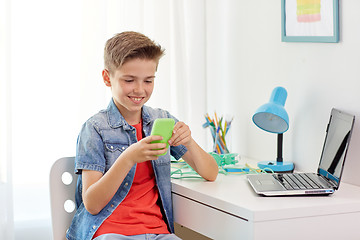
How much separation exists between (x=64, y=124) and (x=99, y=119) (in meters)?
0.71

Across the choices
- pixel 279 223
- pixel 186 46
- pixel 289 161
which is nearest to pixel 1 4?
pixel 186 46

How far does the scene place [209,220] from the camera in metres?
1.54

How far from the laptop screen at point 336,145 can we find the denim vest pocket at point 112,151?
566mm

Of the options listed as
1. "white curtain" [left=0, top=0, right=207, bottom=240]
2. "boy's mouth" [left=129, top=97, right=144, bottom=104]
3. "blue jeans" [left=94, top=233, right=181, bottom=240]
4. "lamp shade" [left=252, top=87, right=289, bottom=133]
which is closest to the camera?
"blue jeans" [left=94, top=233, right=181, bottom=240]

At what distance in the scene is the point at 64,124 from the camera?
2303mm

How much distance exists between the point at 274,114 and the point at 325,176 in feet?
0.89

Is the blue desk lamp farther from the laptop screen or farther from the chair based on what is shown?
the chair

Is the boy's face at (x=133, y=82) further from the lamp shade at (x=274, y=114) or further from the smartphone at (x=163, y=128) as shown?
the lamp shade at (x=274, y=114)

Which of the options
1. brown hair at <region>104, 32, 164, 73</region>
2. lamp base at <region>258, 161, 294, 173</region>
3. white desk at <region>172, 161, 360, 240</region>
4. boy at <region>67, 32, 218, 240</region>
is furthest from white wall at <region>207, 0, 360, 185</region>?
brown hair at <region>104, 32, 164, 73</region>

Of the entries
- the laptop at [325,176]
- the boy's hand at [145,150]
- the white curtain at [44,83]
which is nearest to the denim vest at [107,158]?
the boy's hand at [145,150]

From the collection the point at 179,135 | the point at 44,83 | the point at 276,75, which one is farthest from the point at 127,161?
the point at 44,83

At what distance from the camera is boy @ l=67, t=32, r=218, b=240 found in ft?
4.96

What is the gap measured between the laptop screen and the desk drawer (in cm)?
30

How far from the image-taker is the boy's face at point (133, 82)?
1.58 meters
